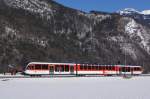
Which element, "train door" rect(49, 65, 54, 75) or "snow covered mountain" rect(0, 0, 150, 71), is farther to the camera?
"snow covered mountain" rect(0, 0, 150, 71)

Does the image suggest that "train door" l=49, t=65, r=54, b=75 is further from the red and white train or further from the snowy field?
the snowy field

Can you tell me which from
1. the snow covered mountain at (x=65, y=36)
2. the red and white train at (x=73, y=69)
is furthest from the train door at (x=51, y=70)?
the snow covered mountain at (x=65, y=36)

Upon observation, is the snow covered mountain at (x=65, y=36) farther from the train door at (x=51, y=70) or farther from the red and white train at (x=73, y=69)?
the train door at (x=51, y=70)

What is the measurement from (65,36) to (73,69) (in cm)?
8878

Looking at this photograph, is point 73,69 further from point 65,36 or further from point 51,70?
point 65,36

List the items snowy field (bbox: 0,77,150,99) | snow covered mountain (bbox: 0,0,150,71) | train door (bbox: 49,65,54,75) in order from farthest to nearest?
snow covered mountain (bbox: 0,0,150,71), train door (bbox: 49,65,54,75), snowy field (bbox: 0,77,150,99)

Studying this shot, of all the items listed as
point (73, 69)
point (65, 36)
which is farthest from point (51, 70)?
point (65, 36)

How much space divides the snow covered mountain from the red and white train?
3744 centimetres

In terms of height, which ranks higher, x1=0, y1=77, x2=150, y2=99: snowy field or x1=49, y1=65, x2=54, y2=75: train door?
x1=49, y1=65, x2=54, y2=75: train door

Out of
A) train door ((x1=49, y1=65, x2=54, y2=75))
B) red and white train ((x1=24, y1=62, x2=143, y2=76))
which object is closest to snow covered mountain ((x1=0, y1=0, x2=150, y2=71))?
red and white train ((x1=24, y1=62, x2=143, y2=76))

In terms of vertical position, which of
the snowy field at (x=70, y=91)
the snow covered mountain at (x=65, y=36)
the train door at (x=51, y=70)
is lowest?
the snowy field at (x=70, y=91)

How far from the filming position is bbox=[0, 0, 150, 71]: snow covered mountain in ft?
420

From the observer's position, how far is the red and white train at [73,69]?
220 ft

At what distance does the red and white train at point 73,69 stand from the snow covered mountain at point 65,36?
37.4 meters
